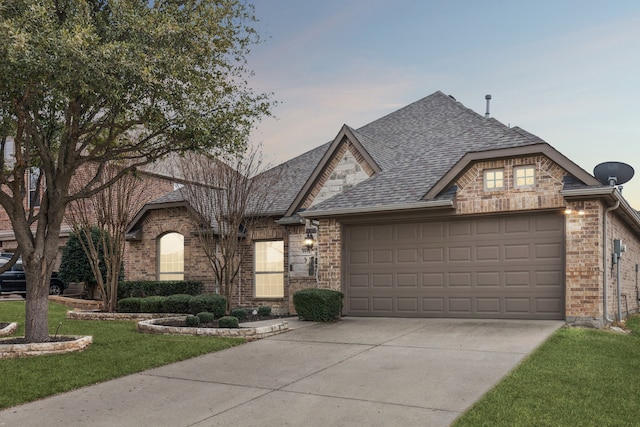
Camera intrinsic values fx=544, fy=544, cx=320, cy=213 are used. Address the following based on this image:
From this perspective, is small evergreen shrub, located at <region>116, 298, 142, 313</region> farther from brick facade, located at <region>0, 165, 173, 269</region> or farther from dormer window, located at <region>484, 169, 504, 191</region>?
dormer window, located at <region>484, 169, 504, 191</region>

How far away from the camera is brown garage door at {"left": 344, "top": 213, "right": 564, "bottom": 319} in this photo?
1244cm

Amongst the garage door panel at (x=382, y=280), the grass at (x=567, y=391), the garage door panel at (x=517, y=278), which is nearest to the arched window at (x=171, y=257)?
the garage door panel at (x=382, y=280)

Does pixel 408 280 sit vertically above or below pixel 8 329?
above

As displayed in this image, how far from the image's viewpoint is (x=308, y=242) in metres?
16.2

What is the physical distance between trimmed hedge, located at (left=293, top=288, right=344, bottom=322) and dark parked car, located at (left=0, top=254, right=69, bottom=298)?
43.4 ft

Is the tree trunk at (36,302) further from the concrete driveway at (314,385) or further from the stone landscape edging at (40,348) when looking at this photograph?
the concrete driveway at (314,385)

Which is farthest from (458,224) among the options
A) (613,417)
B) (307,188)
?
(613,417)

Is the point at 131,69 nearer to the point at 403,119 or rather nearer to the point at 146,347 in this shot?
the point at 146,347

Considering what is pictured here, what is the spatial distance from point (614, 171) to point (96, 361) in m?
12.6

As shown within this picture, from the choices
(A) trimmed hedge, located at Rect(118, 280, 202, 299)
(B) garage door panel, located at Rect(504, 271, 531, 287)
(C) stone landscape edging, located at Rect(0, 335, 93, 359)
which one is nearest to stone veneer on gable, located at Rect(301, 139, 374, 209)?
(A) trimmed hedge, located at Rect(118, 280, 202, 299)

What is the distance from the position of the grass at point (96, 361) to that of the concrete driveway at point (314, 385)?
0.29 m

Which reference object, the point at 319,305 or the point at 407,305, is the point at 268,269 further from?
the point at 407,305

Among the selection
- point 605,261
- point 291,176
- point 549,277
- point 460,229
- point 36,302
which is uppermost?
point 291,176

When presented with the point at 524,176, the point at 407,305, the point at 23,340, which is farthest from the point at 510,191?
the point at 23,340
